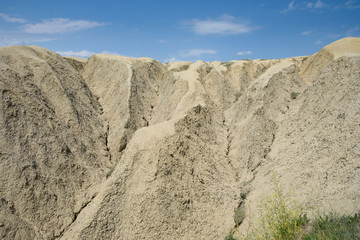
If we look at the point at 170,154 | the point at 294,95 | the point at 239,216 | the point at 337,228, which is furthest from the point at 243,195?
the point at 294,95

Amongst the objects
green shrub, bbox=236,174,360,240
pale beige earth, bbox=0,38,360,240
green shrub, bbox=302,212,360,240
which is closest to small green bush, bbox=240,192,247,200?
pale beige earth, bbox=0,38,360,240

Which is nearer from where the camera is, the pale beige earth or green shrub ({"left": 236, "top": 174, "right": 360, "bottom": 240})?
green shrub ({"left": 236, "top": 174, "right": 360, "bottom": 240})

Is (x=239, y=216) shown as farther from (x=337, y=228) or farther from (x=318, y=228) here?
(x=337, y=228)

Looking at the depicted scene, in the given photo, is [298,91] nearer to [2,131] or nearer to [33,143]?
[33,143]

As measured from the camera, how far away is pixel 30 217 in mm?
9555

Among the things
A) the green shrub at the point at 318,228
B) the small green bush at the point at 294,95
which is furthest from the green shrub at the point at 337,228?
the small green bush at the point at 294,95

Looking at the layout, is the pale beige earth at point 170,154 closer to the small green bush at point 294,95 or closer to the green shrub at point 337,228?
the small green bush at point 294,95

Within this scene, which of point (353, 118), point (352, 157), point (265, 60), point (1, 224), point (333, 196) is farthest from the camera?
point (265, 60)

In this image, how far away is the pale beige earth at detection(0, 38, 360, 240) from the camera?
891cm

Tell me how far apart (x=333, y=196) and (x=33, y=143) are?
12616mm

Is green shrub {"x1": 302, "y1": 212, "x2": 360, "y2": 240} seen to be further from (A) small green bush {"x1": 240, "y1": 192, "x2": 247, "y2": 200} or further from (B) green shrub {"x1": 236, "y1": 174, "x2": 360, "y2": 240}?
(A) small green bush {"x1": 240, "y1": 192, "x2": 247, "y2": 200}

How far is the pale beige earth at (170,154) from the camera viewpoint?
8906mm

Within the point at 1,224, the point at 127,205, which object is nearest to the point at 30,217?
the point at 1,224

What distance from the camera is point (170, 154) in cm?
1054
